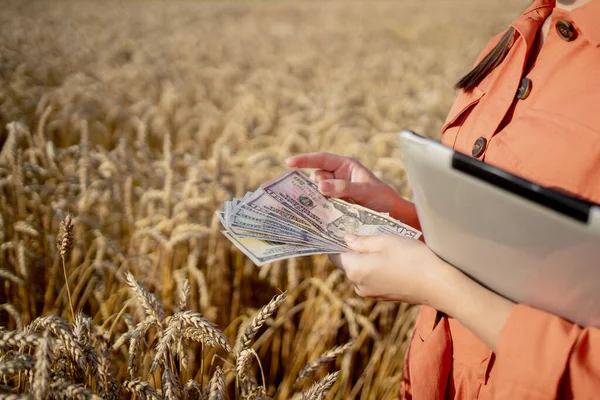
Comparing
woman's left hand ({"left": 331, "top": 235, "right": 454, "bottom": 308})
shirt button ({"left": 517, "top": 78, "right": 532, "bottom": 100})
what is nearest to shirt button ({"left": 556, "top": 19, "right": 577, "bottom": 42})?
shirt button ({"left": 517, "top": 78, "right": 532, "bottom": 100})

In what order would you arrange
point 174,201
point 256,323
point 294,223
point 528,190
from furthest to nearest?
1. point 174,201
2. point 294,223
3. point 256,323
4. point 528,190

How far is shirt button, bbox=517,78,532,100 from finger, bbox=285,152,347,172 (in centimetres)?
61

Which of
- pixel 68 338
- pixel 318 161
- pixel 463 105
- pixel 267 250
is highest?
pixel 463 105

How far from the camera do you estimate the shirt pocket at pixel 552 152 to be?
0.91 meters

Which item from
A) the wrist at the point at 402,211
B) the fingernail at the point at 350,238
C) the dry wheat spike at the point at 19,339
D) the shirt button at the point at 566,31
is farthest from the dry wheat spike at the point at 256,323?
the shirt button at the point at 566,31

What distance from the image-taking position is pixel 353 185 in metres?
1.48

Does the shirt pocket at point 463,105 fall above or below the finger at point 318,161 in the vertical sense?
above

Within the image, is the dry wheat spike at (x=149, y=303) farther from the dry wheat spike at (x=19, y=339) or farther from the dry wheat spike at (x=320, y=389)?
the dry wheat spike at (x=320, y=389)

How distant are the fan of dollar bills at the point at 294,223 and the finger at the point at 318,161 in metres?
0.06

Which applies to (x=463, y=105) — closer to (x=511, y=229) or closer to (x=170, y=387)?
(x=511, y=229)

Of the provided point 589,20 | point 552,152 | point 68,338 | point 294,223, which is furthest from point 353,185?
point 68,338

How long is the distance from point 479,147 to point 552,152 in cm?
18

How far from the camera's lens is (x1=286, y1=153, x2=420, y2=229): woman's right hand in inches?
57.4

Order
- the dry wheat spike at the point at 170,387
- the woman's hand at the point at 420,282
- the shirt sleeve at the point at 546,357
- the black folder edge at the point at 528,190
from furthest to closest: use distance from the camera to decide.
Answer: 1. the dry wheat spike at the point at 170,387
2. the woman's hand at the point at 420,282
3. the shirt sleeve at the point at 546,357
4. the black folder edge at the point at 528,190
